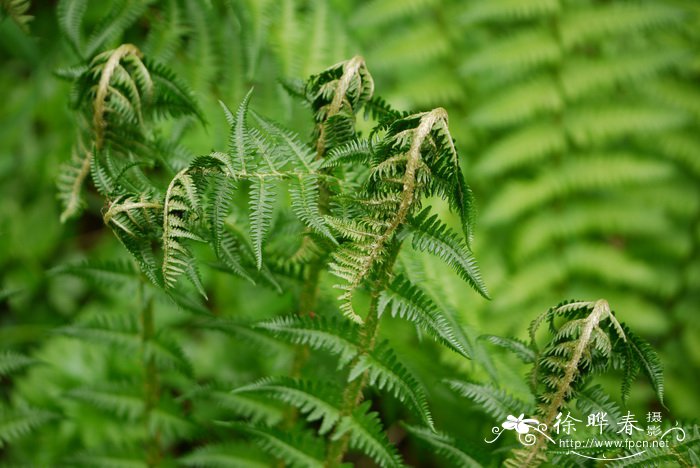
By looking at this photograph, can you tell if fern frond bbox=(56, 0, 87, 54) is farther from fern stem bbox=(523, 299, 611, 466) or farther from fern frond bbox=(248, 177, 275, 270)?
fern stem bbox=(523, 299, 611, 466)

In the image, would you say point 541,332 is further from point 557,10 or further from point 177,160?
point 177,160

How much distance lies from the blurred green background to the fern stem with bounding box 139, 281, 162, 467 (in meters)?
0.65

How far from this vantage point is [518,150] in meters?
3.05

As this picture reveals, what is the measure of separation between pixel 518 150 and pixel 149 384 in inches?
79.4

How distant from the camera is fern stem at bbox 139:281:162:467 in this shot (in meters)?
1.95

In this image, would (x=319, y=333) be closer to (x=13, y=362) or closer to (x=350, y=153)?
(x=350, y=153)

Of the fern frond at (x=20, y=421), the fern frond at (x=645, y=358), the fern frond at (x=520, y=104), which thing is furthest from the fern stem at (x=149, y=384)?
the fern frond at (x=520, y=104)

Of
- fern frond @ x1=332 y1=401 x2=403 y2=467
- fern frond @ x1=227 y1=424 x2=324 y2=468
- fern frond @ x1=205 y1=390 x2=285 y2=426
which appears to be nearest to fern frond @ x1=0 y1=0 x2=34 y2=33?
fern frond @ x1=205 y1=390 x2=285 y2=426

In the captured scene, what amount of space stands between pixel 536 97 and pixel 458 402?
1.67 meters

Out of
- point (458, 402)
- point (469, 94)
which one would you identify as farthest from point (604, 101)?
point (458, 402)

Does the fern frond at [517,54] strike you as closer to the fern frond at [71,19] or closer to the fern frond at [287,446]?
the fern frond at [71,19]

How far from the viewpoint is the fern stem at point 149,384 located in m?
1.95

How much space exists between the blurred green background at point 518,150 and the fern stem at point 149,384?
647 mm

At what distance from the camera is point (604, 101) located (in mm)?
3191
